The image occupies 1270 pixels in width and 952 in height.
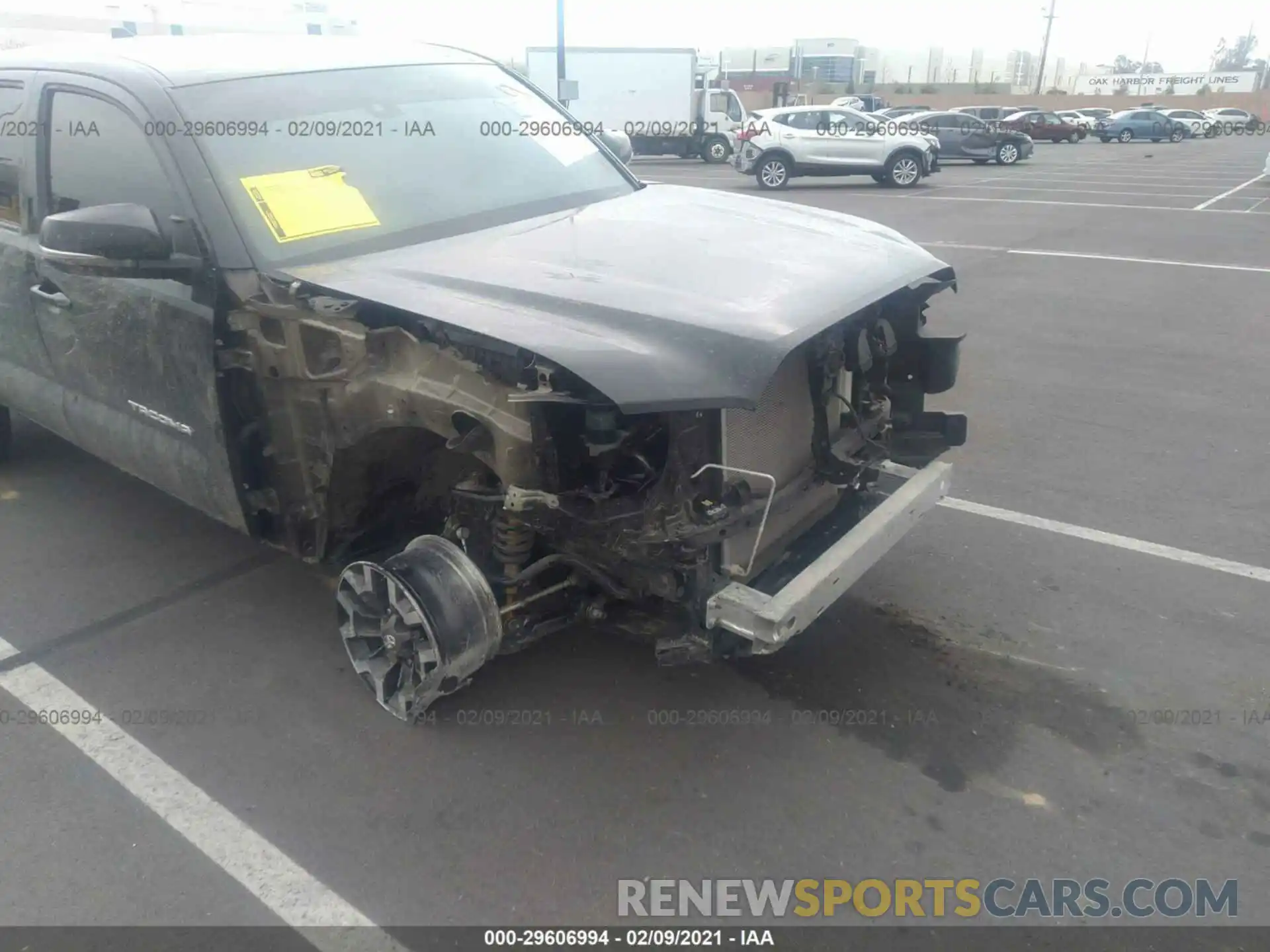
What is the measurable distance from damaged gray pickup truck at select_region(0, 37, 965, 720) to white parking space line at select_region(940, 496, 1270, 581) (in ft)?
3.37

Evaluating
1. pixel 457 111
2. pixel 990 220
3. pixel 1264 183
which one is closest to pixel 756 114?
pixel 990 220

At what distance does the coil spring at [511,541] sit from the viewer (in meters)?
3.06

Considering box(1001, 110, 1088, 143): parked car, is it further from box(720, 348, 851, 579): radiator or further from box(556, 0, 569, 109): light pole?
box(720, 348, 851, 579): radiator

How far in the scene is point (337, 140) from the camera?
3.62 m

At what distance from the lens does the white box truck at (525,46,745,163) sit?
28.9m

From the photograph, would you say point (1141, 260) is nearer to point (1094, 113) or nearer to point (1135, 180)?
point (1135, 180)

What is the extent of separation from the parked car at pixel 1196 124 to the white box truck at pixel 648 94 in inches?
1129

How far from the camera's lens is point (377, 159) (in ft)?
12.0

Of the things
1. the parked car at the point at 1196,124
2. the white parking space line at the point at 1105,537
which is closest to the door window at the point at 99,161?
the white parking space line at the point at 1105,537

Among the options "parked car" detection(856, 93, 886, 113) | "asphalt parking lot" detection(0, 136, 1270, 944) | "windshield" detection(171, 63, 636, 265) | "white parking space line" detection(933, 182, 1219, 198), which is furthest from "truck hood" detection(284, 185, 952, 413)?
"parked car" detection(856, 93, 886, 113)

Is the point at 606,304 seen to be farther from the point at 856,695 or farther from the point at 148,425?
the point at 148,425

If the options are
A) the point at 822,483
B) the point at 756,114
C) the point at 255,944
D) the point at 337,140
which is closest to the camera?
the point at 255,944

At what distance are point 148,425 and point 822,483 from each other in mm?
2479

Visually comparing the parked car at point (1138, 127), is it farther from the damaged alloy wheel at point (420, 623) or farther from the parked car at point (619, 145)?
the damaged alloy wheel at point (420, 623)
